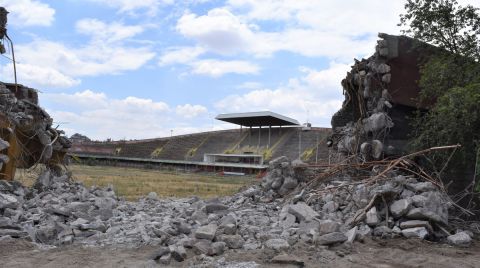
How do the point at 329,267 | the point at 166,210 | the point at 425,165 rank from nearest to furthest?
the point at 329,267 < the point at 166,210 < the point at 425,165

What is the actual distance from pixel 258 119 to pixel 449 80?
38.3 m

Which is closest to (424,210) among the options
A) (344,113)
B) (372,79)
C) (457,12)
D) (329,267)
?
(329,267)

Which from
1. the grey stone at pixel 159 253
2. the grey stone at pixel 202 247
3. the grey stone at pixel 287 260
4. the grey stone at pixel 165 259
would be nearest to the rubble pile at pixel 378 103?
the grey stone at pixel 287 260

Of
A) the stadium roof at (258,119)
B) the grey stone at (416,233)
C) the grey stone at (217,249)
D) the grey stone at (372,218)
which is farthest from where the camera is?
the stadium roof at (258,119)

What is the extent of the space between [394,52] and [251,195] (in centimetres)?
542

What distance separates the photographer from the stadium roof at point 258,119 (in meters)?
46.8

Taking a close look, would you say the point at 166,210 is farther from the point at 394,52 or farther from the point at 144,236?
the point at 394,52

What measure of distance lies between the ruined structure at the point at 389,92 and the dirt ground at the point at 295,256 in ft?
17.8

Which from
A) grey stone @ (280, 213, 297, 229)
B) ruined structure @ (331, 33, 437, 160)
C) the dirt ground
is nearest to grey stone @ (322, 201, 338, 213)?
grey stone @ (280, 213, 297, 229)

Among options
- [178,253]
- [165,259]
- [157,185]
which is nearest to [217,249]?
[178,253]

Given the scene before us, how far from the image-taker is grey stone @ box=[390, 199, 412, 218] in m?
8.35

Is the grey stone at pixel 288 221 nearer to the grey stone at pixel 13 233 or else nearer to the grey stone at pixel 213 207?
the grey stone at pixel 213 207

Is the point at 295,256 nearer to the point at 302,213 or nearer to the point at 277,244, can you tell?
the point at 277,244

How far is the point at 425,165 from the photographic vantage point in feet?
38.7
